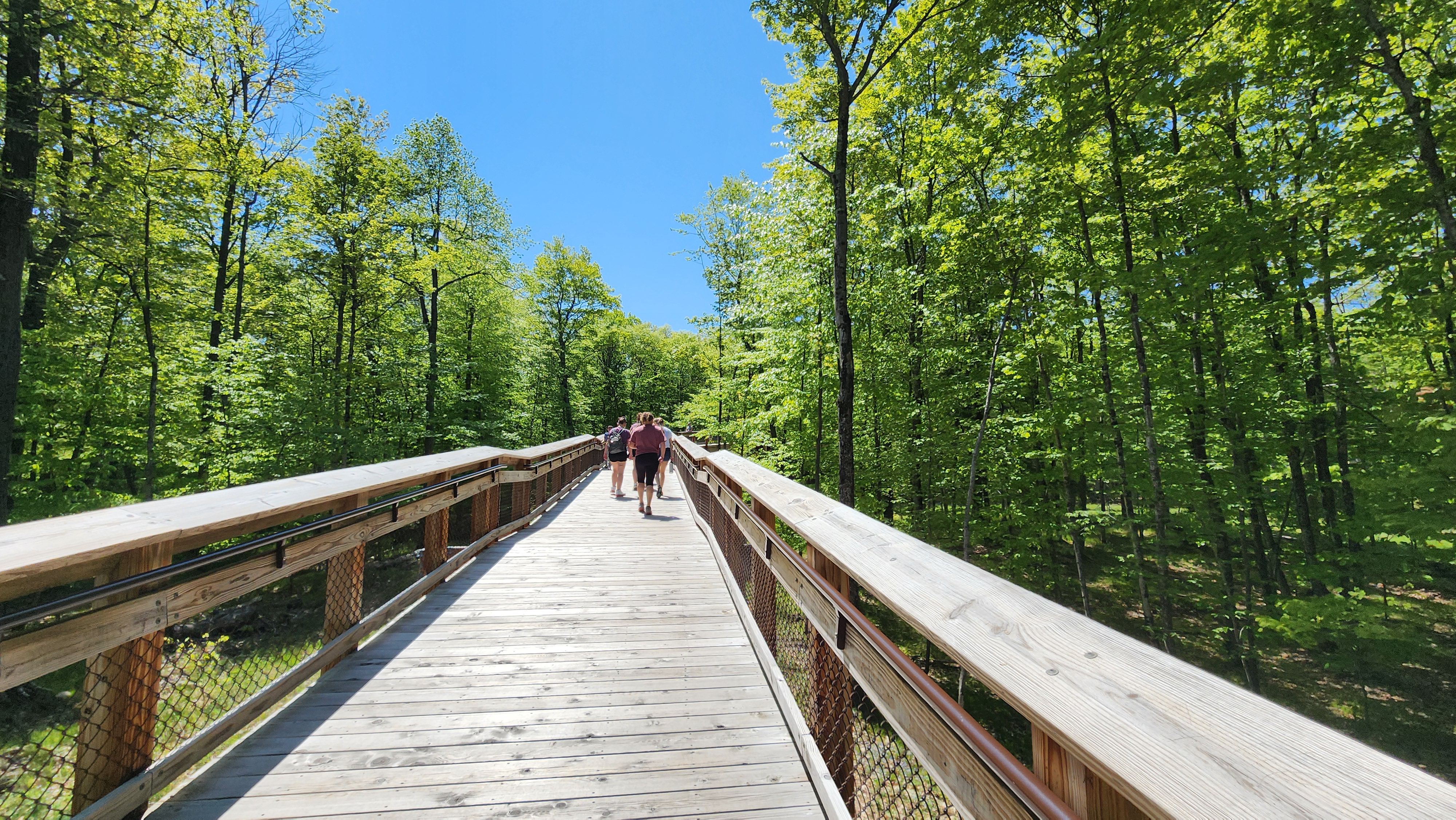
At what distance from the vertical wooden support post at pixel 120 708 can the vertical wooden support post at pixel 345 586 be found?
1055 millimetres

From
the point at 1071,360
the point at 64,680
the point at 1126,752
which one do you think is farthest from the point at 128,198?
the point at 1071,360

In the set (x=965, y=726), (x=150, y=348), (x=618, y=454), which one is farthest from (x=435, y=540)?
(x=150, y=348)

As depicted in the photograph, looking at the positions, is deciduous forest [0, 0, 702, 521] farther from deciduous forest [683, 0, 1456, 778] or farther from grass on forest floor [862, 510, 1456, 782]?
grass on forest floor [862, 510, 1456, 782]

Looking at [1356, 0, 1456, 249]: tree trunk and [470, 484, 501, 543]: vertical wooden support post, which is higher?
[1356, 0, 1456, 249]: tree trunk

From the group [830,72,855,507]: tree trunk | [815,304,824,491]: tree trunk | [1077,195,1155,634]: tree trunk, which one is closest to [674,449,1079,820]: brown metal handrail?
[830,72,855,507]: tree trunk

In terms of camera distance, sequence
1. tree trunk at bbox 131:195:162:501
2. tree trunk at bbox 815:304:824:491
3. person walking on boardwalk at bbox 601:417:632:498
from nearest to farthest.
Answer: person walking on boardwalk at bbox 601:417:632:498
tree trunk at bbox 131:195:162:501
tree trunk at bbox 815:304:824:491

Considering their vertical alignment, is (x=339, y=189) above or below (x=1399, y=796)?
above

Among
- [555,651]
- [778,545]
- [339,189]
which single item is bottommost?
[555,651]

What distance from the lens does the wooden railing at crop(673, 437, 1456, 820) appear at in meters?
0.63

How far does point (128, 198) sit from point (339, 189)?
677 centimetres

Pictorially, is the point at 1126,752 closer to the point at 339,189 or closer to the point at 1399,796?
the point at 1399,796

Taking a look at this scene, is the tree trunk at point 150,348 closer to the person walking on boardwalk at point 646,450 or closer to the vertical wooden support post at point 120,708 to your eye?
the person walking on boardwalk at point 646,450

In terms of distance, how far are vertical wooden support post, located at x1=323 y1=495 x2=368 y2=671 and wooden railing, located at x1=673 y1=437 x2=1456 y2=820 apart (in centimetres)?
291

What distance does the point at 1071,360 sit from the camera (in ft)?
50.3
